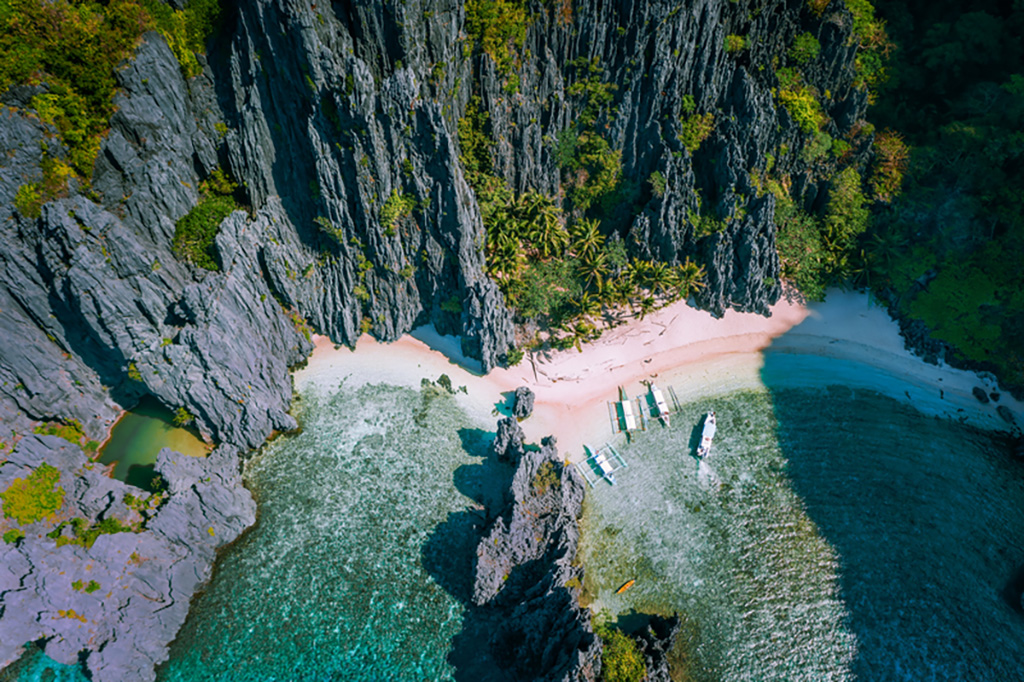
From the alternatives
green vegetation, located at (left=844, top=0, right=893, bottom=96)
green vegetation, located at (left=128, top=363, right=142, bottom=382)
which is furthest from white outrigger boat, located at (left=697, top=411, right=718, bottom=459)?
green vegetation, located at (left=128, top=363, right=142, bottom=382)

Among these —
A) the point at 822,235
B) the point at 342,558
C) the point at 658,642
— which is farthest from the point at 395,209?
the point at 822,235

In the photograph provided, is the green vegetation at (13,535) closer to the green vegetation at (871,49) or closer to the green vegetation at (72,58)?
the green vegetation at (72,58)

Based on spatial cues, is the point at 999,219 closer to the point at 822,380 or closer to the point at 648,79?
the point at 822,380

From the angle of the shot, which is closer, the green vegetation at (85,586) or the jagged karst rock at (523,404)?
the green vegetation at (85,586)

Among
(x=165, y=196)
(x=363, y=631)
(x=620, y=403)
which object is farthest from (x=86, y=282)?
(x=620, y=403)

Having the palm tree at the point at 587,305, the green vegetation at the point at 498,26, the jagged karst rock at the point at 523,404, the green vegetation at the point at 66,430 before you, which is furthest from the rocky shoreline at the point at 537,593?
the green vegetation at the point at 66,430
